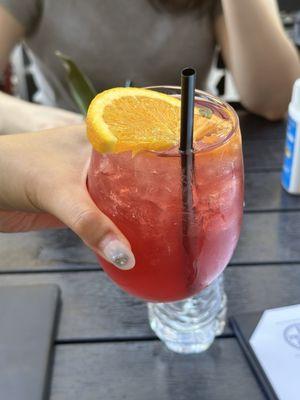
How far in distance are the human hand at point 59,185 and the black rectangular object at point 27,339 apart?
0.12 m

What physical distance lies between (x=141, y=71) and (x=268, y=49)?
1.09 feet

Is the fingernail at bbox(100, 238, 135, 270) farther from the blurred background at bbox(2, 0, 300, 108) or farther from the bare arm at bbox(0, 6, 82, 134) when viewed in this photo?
the blurred background at bbox(2, 0, 300, 108)

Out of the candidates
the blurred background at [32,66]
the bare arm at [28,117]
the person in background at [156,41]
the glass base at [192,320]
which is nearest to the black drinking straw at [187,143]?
the glass base at [192,320]

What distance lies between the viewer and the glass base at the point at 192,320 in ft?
2.22

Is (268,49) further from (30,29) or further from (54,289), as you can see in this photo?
(54,289)

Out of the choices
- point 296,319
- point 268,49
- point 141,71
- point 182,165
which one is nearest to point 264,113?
point 268,49

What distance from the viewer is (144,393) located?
0.62 m

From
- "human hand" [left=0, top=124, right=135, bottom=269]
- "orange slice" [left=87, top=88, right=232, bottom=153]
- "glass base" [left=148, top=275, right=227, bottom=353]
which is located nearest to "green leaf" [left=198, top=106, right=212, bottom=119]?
"orange slice" [left=87, top=88, right=232, bottom=153]

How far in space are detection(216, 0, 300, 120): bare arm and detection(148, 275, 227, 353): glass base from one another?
0.60 m

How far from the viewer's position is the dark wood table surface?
2.07 ft

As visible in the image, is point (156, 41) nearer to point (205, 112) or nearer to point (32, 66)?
point (32, 66)

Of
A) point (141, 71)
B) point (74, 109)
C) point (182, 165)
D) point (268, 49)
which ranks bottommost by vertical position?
point (74, 109)

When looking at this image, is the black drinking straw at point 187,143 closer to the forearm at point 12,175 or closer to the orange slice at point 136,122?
the orange slice at point 136,122

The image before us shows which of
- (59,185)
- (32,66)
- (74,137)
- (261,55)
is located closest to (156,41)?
(261,55)
